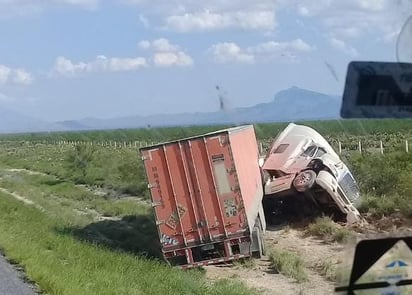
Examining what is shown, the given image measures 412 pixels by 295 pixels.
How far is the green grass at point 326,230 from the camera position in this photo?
22891 millimetres

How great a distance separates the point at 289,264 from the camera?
18.8m

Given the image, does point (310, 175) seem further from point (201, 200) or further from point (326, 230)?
point (201, 200)

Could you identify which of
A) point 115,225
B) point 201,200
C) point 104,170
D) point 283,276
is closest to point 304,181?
point 201,200

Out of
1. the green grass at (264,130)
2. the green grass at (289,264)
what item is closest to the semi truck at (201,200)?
the green grass at (289,264)


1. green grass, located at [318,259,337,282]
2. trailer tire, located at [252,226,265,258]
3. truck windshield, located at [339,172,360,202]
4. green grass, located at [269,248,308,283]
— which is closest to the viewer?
green grass, located at [318,259,337,282]

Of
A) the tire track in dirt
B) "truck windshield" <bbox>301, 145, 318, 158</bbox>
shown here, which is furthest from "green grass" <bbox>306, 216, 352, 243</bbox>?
"truck windshield" <bbox>301, 145, 318, 158</bbox>

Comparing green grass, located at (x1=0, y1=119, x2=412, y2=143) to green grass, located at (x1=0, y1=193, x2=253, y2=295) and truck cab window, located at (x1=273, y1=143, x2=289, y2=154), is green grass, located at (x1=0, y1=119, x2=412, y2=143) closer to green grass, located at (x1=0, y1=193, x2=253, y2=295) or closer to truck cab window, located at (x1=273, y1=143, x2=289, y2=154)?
truck cab window, located at (x1=273, y1=143, x2=289, y2=154)

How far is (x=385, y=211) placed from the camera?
2542 centimetres

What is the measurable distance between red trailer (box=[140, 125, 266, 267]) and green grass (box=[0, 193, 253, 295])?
97 cm

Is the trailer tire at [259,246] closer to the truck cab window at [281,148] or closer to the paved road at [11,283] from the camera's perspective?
the truck cab window at [281,148]

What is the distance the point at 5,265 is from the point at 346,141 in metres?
42.6

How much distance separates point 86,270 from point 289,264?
6.20 meters

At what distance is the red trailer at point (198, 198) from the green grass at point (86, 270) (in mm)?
968

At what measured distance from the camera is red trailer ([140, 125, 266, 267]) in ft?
63.3
